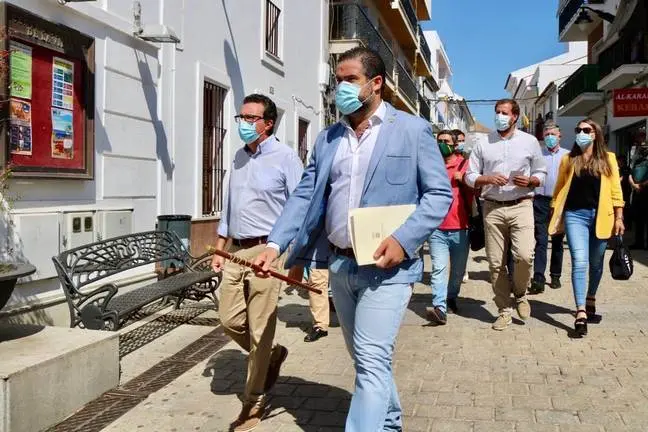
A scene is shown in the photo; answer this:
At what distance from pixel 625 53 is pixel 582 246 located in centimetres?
1731

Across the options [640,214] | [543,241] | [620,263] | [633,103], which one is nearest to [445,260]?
[620,263]

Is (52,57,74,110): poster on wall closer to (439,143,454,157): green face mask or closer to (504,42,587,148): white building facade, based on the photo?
(439,143,454,157): green face mask

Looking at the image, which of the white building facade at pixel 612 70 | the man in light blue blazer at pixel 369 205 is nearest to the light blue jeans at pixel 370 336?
the man in light blue blazer at pixel 369 205

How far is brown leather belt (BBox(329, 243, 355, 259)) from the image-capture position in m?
3.07

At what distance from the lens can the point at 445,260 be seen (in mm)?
6457

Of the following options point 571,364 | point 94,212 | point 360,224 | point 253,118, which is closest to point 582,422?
point 571,364

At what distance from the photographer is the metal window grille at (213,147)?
9.88 meters

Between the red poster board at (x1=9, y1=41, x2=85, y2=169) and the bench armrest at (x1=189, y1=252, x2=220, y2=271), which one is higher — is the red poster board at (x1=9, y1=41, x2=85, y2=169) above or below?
above

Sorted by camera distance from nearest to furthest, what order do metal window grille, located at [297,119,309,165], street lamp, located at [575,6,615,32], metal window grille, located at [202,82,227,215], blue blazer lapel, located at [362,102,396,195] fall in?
blue blazer lapel, located at [362,102,396,195] → metal window grille, located at [202,82,227,215] → metal window grille, located at [297,119,309,165] → street lamp, located at [575,6,615,32]

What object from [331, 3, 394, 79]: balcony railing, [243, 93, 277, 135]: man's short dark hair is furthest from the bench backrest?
[331, 3, 394, 79]: balcony railing

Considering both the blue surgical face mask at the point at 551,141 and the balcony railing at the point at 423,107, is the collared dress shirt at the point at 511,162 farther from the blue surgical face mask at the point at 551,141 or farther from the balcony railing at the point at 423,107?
the balcony railing at the point at 423,107

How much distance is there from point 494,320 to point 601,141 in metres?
1.95

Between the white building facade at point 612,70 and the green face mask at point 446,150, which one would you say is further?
the white building facade at point 612,70

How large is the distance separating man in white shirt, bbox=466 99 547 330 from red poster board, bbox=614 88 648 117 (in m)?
11.2
